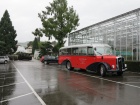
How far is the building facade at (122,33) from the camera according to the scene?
24922 millimetres

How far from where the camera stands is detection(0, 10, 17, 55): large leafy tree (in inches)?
2547

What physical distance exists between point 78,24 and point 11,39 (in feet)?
94.7

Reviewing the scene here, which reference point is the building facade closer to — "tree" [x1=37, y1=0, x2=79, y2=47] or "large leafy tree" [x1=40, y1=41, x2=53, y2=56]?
"tree" [x1=37, y1=0, x2=79, y2=47]

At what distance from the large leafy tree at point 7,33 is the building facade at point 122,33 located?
3538 cm

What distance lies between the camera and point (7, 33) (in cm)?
6594

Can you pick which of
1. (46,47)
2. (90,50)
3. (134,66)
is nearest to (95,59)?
(90,50)

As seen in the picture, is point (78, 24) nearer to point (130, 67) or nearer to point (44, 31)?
point (44, 31)

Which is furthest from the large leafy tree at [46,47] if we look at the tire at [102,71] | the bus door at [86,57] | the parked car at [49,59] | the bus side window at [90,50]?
the tire at [102,71]

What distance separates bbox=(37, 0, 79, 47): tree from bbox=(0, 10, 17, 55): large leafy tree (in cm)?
2439

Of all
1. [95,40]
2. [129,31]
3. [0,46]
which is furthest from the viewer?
[0,46]

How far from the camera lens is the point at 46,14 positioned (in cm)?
4344

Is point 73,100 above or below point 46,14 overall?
below

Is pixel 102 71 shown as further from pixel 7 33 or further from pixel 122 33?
pixel 7 33

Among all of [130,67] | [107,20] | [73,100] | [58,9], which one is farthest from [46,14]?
[73,100]
